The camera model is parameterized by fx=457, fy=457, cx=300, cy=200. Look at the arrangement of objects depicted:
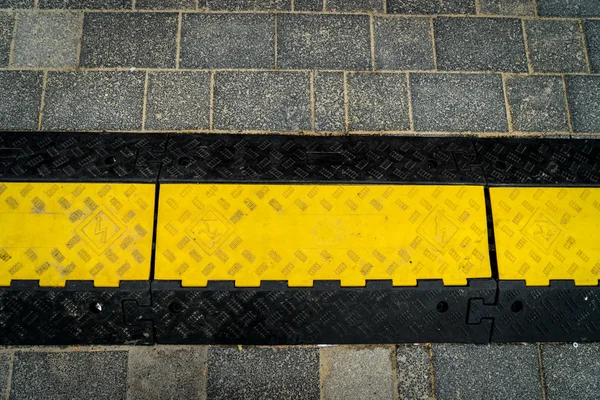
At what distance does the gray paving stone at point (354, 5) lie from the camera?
433 cm

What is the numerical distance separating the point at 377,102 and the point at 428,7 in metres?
1.11

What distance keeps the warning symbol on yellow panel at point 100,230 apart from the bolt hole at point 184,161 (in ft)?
2.27

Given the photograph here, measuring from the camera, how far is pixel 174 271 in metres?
3.61

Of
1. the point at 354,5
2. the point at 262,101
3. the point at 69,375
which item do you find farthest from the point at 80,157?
the point at 354,5

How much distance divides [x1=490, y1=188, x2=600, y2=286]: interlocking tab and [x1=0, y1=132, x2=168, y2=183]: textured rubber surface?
293cm

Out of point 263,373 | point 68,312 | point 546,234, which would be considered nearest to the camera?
point 68,312

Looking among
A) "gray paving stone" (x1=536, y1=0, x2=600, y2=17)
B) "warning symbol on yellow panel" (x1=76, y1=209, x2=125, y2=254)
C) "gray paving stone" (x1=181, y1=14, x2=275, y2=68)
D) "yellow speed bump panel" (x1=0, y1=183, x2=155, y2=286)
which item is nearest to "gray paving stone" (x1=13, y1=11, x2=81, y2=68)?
"gray paving stone" (x1=181, y1=14, x2=275, y2=68)

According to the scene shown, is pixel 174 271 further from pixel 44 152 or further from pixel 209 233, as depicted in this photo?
pixel 44 152

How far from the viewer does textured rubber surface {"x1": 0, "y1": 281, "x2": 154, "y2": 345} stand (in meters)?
3.56

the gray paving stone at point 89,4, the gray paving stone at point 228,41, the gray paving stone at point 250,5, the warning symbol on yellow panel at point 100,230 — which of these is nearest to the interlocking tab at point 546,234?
the gray paving stone at point 228,41

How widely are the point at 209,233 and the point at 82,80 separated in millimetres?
1882

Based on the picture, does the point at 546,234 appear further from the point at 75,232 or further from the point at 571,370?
the point at 75,232

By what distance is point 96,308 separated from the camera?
358cm

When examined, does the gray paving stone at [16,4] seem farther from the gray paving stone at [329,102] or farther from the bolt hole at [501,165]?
the bolt hole at [501,165]
